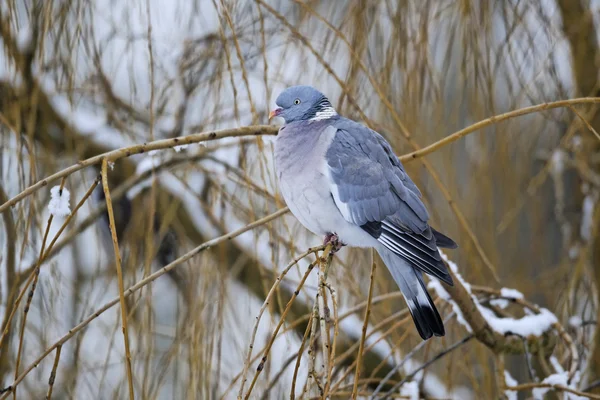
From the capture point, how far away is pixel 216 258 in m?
1.68

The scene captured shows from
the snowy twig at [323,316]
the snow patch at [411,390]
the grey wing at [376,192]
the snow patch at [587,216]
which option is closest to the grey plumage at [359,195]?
the grey wing at [376,192]

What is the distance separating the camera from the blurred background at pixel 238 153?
1.44 metres

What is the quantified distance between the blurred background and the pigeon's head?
2.4 inches

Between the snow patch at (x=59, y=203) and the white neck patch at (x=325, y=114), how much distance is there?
663 mm

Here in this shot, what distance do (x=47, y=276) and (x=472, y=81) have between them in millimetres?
1114

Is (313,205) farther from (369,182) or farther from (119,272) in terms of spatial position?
(119,272)

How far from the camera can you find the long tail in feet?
4.02

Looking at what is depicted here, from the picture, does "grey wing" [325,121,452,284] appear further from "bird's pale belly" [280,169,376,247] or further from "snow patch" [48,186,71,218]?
"snow patch" [48,186,71,218]

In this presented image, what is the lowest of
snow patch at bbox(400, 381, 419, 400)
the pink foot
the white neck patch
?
snow patch at bbox(400, 381, 419, 400)

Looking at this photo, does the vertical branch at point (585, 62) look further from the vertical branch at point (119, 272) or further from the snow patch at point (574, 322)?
the vertical branch at point (119, 272)

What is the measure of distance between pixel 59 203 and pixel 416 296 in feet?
2.23

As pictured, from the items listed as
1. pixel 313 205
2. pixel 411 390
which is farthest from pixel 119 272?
pixel 411 390

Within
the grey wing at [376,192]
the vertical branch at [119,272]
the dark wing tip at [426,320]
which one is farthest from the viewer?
the grey wing at [376,192]

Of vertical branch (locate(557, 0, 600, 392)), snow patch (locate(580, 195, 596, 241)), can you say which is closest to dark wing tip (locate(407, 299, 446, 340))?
vertical branch (locate(557, 0, 600, 392))
